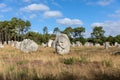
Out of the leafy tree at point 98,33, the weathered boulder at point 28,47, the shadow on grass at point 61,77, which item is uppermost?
the leafy tree at point 98,33

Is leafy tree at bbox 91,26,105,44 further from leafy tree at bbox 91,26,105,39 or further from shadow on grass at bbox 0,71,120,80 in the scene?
shadow on grass at bbox 0,71,120,80

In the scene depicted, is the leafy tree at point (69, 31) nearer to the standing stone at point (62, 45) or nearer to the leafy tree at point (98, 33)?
the leafy tree at point (98, 33)

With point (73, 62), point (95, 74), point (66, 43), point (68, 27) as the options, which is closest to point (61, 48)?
point (66, 43)

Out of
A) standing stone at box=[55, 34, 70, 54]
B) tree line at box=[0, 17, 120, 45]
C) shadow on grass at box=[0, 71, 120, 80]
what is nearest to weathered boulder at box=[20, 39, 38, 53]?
standing stone at box=[55, 34, 70, 54]

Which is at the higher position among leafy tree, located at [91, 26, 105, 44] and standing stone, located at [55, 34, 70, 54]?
leafy tree, located at [91, 26, 105, 44]

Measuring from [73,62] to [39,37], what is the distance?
291 feet

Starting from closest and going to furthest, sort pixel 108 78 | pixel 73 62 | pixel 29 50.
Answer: pixel 108 78
pixel 73 62
pixel 29 50

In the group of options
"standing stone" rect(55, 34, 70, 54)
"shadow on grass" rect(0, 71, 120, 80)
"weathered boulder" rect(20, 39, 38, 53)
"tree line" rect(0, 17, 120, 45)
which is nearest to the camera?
"shadow on grass" rect(0, 71, 120, 80)

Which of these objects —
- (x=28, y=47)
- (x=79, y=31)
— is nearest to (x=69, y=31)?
(x=79, y=31)

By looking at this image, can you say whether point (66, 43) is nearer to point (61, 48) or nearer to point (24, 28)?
point (61, 48)

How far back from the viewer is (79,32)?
113 m

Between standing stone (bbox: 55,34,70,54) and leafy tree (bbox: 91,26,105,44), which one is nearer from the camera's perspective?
standing stone (bbox: 55,34,70,54)

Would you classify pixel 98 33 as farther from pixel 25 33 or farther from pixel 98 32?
pixel 25 33

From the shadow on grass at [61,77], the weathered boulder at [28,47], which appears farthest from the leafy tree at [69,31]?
the shadow on grass at [61,77]
